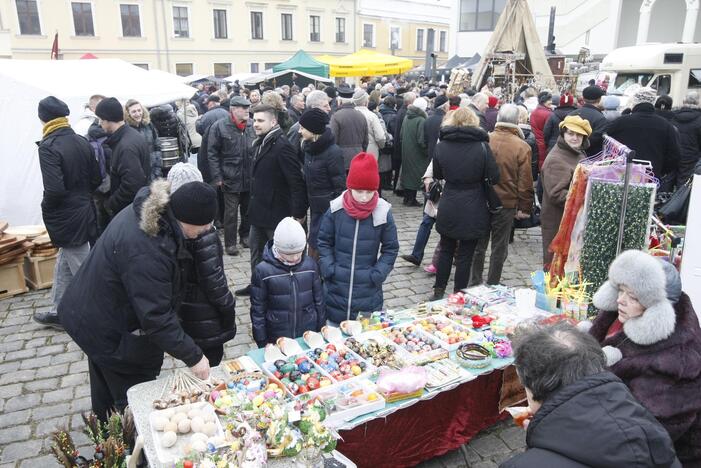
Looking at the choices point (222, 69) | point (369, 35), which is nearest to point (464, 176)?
point (222, 69)

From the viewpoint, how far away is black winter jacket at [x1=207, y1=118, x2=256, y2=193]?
7.00 meters

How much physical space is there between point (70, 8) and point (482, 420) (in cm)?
3370

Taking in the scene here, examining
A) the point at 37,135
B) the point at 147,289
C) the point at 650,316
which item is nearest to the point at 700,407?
the point at 650,316

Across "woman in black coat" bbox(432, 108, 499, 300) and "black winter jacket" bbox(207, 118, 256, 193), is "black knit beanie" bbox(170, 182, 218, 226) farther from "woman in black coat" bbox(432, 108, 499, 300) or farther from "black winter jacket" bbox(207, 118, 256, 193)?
"black winter jacket" bbox(207, 118, 256, 193)

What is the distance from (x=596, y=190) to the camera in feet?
13.6

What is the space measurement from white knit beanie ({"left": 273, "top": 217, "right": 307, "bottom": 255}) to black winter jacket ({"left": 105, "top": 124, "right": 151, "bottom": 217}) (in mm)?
2569

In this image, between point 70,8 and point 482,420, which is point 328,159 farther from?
point 70,8

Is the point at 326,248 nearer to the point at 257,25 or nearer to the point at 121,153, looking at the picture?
the point at 121,153

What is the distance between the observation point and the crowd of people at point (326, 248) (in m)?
2.06

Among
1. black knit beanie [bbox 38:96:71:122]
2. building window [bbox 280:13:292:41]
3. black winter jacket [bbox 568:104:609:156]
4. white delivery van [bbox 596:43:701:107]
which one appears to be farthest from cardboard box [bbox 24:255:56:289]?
building window [bbox 280:13:292:41]

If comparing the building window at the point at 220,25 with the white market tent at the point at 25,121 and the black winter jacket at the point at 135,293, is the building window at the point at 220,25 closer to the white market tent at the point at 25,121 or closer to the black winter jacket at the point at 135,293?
the white market tent at the point at 25,121

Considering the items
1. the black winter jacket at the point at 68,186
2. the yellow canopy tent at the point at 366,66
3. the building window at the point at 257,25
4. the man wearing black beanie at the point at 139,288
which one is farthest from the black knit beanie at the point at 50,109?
the building window at the point at 257,25

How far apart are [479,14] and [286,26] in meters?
14.2

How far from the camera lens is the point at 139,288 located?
2766 millimetres
